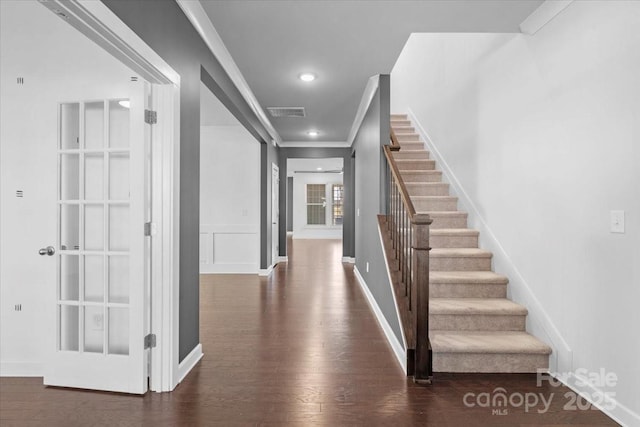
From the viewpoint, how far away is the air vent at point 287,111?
5.20 metres

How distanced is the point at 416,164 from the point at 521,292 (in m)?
2.45

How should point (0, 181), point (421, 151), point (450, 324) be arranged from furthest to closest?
point (421, 151) → point (450, 324) → point (0, 181)

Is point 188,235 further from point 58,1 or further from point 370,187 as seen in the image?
point 370,187

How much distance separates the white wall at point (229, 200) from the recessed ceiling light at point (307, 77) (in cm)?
271

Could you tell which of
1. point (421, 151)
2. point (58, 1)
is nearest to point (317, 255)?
→ point (421, 151)

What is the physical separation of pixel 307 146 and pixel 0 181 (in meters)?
5.95

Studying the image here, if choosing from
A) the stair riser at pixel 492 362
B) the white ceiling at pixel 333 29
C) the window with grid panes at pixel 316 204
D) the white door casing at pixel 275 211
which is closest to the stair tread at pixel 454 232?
the stair riser at pixel 492 362

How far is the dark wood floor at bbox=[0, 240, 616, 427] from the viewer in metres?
2.02

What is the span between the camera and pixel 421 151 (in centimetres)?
519

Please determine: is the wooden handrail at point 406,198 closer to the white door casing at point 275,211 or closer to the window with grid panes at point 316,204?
the white door casing at point 275,211

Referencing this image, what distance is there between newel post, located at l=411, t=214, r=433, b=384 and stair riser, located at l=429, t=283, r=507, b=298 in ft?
2.40

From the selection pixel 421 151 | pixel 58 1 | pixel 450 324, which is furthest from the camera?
pixel 421 151

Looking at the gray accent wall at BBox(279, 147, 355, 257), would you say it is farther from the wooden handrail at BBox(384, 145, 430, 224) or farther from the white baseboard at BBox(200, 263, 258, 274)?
the wooden handrail at BBox(384, 145, 430, 224)

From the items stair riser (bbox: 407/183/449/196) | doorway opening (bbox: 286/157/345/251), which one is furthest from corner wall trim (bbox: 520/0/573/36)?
doorway opening (bbox: 286/157/345/251)
